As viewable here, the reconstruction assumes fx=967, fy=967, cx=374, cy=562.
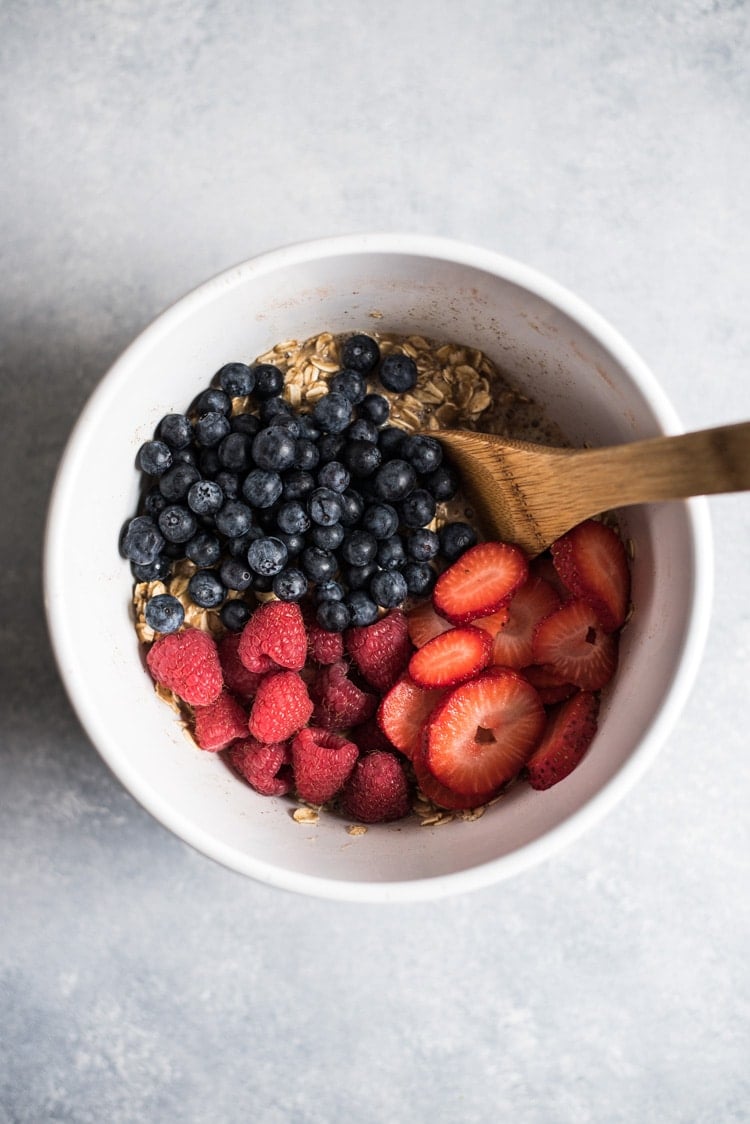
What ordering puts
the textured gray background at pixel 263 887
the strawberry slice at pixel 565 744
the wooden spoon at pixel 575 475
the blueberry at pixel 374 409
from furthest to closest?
the textured gray background at pixel 263 887
the blueberry at pixel 374 409
the strawberry slice at pixel 565 744
the wooden spoon at pixel 575 475

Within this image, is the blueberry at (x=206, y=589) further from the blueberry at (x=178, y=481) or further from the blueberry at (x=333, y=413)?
the blueberry at (x=333, y=413)

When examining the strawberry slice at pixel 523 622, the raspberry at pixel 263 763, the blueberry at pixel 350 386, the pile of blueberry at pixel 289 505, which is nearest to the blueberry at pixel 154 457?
the pile of blueberry at pixel 289 505

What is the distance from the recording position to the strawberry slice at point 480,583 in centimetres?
110

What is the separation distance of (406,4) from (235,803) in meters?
1.12

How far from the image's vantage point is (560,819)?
963 mm

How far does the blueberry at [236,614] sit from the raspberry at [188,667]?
0.16ft

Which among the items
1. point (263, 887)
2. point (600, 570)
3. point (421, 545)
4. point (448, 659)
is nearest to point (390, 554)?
point (421, 545)

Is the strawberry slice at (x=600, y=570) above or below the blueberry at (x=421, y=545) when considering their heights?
above

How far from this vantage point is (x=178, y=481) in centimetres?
108

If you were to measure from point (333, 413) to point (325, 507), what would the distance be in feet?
0.40

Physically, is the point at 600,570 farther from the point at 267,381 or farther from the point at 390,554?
the point at 267,381

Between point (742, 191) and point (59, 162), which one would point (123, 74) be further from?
point (742, 191)

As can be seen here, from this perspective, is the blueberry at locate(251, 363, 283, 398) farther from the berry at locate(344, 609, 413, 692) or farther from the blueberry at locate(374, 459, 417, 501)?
the berry at locate(344, 609, 413, 692)

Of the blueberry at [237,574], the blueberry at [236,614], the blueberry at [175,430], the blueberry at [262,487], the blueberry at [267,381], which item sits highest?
the blueberry at [267,381]
